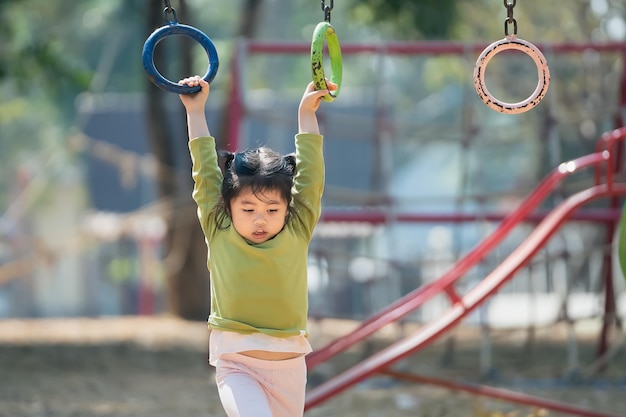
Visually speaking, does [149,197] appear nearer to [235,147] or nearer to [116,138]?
[116,138]

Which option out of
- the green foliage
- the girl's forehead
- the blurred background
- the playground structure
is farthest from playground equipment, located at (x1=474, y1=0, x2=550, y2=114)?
the green foliage

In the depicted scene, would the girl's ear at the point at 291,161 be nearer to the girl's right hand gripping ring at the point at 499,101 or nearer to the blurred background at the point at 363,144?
the girl's right hand gripping ring at the point at 499,101

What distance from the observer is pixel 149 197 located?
19.9m

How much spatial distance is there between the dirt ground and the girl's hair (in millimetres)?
1862

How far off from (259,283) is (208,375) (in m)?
4.55

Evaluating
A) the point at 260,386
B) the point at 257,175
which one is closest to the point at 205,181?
the point at 257,175

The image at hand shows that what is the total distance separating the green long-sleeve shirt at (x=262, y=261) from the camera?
3.38m

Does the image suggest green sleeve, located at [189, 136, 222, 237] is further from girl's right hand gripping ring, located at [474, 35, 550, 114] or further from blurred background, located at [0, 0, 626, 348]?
blurred background, located at [0, 0, 626, 348]

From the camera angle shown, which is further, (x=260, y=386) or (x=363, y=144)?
(x=363, y=144)

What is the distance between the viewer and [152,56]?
3.48 meters

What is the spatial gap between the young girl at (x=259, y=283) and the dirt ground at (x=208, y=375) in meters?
1.65

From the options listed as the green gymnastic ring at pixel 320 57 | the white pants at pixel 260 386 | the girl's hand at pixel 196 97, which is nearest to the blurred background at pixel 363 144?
the green gymnastic ring at pixel 320 57

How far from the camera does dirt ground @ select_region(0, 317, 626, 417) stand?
20.3ft

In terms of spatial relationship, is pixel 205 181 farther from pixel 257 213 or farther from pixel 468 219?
pixel 468 219
